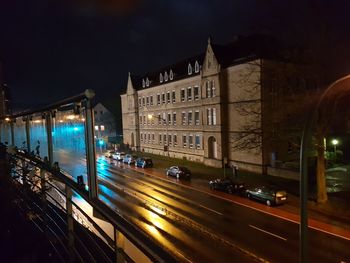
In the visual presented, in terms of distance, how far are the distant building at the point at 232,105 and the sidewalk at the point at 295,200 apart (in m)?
2.00

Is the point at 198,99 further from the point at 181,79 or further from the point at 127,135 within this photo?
the point at 127,135

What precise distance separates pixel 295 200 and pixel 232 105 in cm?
1643

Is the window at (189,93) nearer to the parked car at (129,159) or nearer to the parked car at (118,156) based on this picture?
the parked car at (129,159)

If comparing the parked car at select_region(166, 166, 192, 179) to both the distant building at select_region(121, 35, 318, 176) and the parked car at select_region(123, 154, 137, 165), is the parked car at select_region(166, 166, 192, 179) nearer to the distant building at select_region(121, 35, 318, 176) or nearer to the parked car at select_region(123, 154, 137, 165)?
the distant building at select_region(121, 35, 318, 176)

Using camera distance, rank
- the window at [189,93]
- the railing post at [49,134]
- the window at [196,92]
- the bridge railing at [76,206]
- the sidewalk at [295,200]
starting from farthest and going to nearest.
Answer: the window at [189,93] < the window at [196,92] < the sidewalk at [295,200] < the railing post at [49,134] < the bridge railing at [76,206]

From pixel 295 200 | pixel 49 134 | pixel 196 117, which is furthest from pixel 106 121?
pixel 49 134

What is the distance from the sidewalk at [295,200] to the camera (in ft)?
62.6

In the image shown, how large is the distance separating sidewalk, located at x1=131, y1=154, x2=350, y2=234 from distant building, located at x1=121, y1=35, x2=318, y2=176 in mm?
2000

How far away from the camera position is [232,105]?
125 ft

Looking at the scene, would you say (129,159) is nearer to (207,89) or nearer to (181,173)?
(207,89)

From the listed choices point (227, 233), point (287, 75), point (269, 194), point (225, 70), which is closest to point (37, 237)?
point (227, 233)

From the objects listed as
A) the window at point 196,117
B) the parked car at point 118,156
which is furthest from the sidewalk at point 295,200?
the parked car at point 118,156

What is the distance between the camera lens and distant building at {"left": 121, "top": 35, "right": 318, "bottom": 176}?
968 inches

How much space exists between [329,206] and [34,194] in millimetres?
19345
